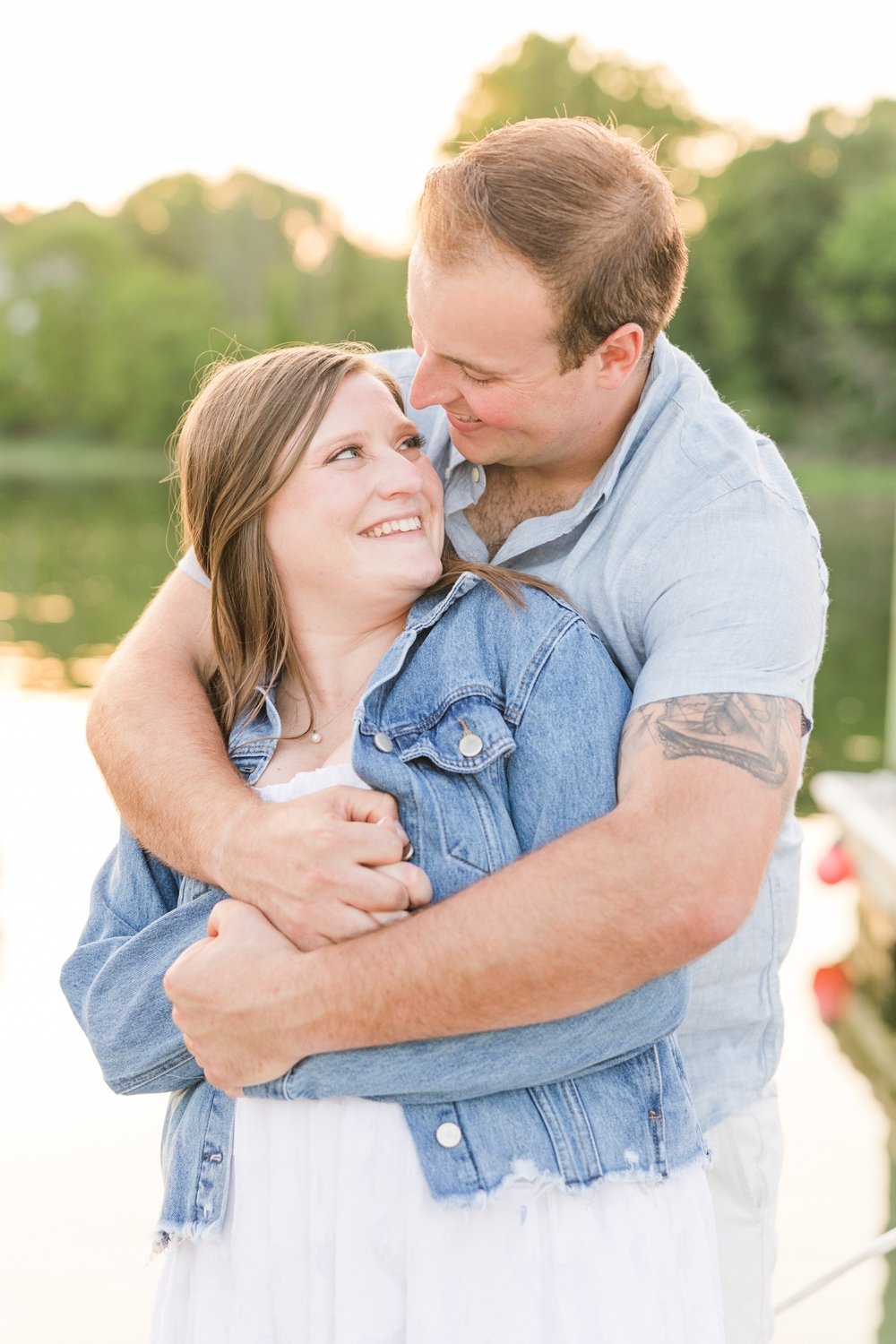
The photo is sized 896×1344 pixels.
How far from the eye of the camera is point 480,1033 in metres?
1.50

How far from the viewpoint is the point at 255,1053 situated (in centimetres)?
150

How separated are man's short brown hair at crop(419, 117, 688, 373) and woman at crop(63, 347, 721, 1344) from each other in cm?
26

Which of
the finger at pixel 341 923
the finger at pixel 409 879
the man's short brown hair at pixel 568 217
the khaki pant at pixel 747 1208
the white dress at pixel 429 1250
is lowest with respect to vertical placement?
the khaki pant at pixel 747 1208

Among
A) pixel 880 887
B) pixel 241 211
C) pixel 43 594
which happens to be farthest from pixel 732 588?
pixel 241 211

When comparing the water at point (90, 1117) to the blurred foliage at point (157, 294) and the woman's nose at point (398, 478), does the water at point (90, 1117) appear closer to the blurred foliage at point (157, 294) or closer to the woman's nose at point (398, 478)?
the woman's nose at point (398, 478)

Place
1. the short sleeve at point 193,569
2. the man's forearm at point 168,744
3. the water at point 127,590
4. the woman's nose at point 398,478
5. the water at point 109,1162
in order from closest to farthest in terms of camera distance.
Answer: the man's forearm at point 168,744 < the woman's nose at point 398,478 < the short sleeve at point 193,569 < the water at point 109,1162 < the water at point 127,590

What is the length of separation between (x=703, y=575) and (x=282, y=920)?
0.57 metres

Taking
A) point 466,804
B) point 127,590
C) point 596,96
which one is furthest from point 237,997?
point 596,96

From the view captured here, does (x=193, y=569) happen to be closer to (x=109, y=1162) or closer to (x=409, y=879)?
(x=409, y=879)

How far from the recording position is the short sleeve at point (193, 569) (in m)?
2.04

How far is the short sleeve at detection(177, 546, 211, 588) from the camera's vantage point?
204cm

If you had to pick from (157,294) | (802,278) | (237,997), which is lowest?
(157,294)

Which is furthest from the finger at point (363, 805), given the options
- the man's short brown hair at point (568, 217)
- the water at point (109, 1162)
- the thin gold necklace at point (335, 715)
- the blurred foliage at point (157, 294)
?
the blurred foliage at point (157, 294)

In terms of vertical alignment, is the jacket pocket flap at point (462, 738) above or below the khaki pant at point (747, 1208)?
above
